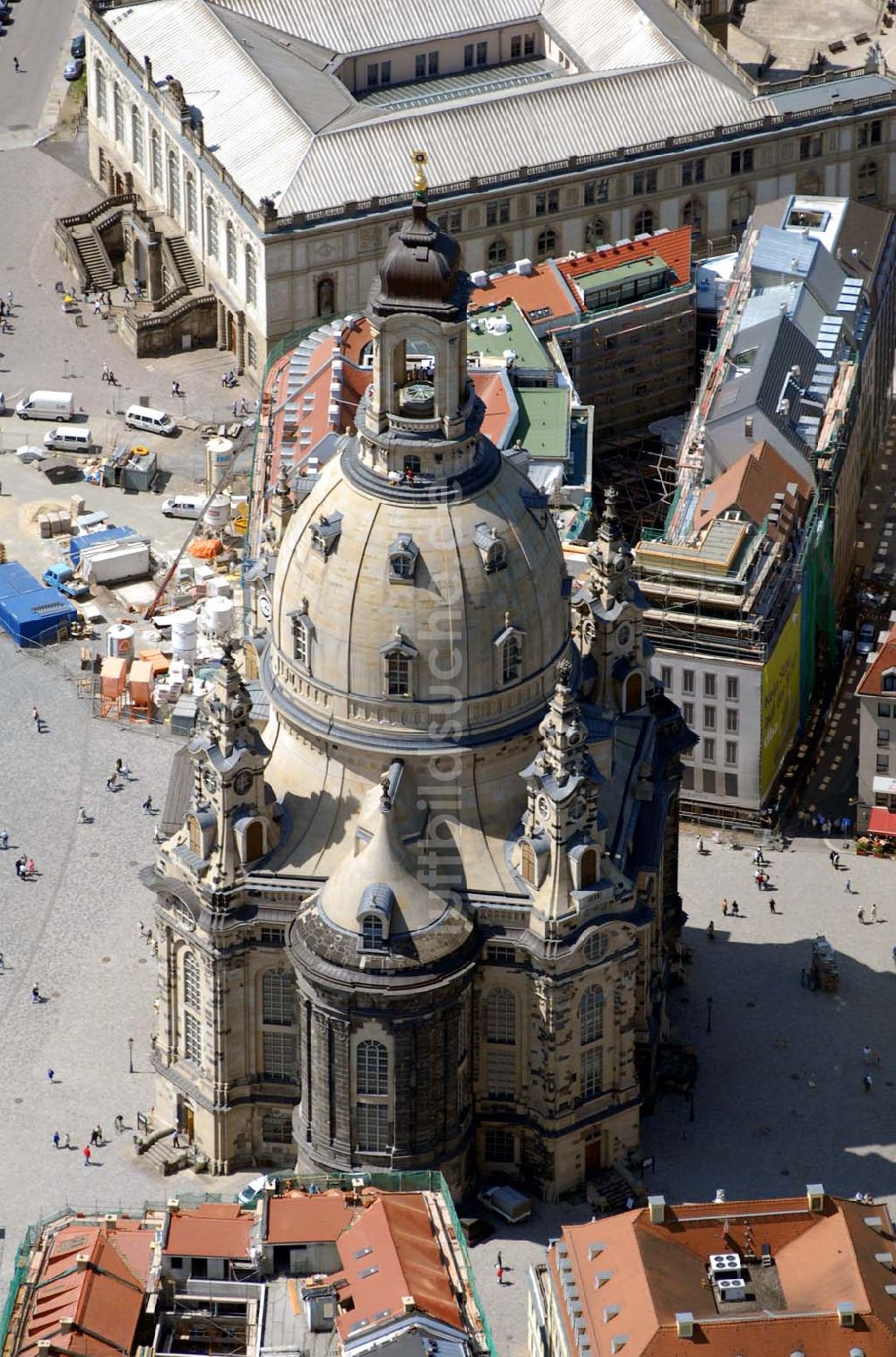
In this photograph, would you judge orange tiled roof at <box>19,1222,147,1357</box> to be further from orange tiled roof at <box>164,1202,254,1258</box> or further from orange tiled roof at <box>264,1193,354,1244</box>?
orange tiled roof at <box>264,1193,354,1244</box>

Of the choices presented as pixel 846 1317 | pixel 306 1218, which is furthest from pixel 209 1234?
pixel 846 1317

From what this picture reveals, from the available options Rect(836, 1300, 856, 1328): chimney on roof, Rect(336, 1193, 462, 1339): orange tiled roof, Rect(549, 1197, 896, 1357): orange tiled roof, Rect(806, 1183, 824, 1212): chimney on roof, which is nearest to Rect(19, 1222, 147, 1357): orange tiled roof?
Rect(336, 1193, 462, 1339): orange tiled roof

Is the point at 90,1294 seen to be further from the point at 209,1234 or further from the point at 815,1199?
the point at 815,1199

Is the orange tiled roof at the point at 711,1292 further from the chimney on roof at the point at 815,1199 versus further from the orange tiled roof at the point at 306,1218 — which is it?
the orange tiled roof at the point at 306,1218

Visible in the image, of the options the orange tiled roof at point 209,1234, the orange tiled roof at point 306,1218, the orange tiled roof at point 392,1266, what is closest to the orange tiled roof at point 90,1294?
the orange tiled roof at point 209,1234

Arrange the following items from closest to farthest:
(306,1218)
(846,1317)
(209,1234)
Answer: (846,1317) < (306,1218) < (209,1234)

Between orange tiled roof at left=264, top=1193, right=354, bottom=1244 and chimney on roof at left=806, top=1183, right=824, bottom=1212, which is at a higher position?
chimney on roof at left=806, top=1183, right=824, bottom=1212

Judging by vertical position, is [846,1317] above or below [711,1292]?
above
